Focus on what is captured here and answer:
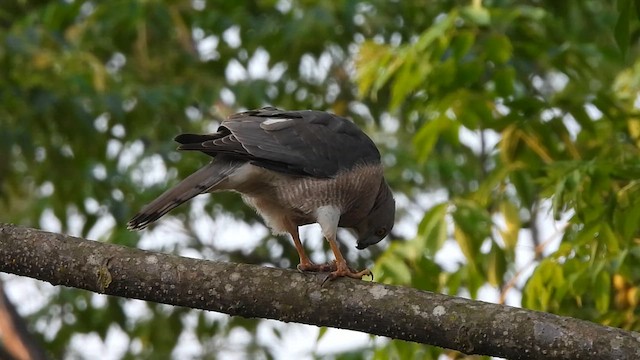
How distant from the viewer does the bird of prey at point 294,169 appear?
395 centimetres

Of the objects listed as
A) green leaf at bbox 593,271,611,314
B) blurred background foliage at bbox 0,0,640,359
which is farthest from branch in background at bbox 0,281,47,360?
green leaf at bbox 593,271,611,314

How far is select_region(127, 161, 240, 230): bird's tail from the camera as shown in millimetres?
3656

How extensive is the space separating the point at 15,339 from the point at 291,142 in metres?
3.65

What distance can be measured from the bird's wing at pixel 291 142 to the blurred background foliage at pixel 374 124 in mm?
513

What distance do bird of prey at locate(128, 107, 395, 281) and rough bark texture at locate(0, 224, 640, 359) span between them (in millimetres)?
477

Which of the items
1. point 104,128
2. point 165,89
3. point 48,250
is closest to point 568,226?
point 48,250

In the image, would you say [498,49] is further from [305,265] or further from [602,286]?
[305,265]

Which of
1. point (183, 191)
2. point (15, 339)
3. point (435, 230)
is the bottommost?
point (15, 339)

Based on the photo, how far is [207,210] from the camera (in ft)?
24.1

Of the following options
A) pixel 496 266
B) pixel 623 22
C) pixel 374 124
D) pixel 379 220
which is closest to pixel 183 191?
pixel 379 220

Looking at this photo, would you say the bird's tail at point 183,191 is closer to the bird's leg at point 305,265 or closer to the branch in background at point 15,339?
the bird's leg at point 305,265

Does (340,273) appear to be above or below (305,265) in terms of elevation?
above

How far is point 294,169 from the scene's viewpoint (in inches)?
163

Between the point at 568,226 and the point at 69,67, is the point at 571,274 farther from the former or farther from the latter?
the point at 69,67
